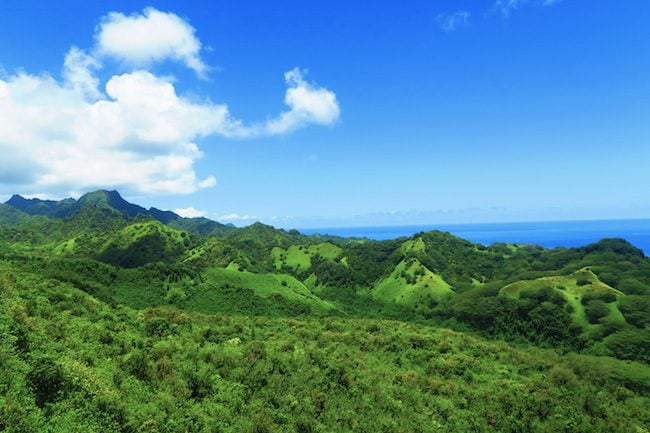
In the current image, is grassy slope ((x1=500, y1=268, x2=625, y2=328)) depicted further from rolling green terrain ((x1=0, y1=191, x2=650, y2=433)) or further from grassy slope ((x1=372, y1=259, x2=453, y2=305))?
rolling green terrain ((x1=0, y1=191, x2=650, y2=433))

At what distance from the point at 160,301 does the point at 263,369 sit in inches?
3426

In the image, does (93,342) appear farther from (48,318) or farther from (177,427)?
(177,427)

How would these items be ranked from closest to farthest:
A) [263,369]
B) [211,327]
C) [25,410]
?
[25,410] < [263,369] < [211,327]

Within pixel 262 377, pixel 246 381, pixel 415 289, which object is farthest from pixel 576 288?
pixel 246 381

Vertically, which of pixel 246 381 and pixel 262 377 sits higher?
pixel 246 381

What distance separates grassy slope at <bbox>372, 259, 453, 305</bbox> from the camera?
174 meters

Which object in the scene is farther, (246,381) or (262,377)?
(262,377)

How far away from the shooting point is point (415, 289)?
7126 inches

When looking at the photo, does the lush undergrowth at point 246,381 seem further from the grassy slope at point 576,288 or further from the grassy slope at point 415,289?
the grassy slope at point 415,289

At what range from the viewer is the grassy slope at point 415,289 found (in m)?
174

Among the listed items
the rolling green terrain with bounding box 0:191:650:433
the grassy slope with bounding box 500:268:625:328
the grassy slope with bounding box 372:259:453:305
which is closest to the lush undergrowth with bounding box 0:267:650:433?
the rolling green terrain with bounding box 0:191:650:433

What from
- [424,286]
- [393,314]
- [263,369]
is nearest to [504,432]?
[263,369]

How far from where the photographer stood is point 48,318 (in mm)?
35406

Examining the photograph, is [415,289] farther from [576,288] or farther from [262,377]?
[262,377]
